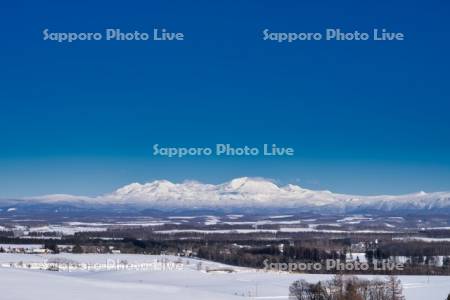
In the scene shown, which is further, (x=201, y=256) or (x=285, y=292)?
(x=201, y=256)

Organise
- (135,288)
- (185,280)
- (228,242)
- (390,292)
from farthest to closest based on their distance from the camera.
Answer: (228,242)
(185,280)
(390,292)
(135,288)

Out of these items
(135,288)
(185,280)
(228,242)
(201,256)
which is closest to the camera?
(135,288)

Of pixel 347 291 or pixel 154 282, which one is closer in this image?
pixel 347 291

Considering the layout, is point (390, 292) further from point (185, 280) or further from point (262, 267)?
point (262, 267)

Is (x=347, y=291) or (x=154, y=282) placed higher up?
(x=347, y=291)

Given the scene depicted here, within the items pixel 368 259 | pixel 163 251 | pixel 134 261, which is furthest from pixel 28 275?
pixel 163 251

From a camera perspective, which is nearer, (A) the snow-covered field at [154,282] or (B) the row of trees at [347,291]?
(A) the snow-covered field at [154,282]

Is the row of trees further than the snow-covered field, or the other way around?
the row of trees
